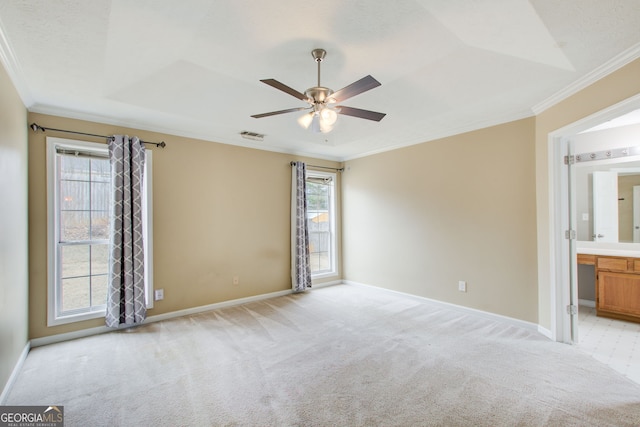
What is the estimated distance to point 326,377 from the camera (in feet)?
7.69

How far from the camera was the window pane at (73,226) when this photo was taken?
319 centimetres

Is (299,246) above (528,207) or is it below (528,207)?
below

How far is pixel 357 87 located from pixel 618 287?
4.21 metres

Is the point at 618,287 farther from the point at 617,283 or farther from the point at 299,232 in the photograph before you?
the point at 299,232

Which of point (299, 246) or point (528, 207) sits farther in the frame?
point (299, 246)

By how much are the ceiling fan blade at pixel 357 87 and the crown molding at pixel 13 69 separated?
220 centimetres

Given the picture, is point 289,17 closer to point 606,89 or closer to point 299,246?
point 606,89

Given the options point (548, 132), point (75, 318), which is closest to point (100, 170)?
point (75, 318)

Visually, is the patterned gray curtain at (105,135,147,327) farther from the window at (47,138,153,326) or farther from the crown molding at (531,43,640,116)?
the crown molding at (531,43,640,116)

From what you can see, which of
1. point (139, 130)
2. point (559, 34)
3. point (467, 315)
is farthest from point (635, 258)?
point (139, 130)

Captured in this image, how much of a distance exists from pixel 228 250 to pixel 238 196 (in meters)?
0.84

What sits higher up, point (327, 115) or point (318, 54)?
point (318, 54)

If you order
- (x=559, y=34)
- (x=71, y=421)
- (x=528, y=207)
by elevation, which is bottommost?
(x=71, y=421)

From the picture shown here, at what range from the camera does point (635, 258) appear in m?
3.44
